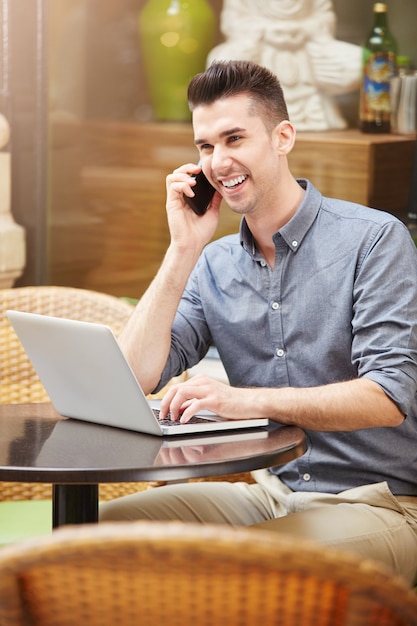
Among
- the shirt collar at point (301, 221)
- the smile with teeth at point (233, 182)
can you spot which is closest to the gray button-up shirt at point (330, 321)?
the shirt collar at point (301, 221)

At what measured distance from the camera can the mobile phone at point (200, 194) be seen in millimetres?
2418

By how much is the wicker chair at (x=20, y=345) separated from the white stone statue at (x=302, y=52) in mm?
859

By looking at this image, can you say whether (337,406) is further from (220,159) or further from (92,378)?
(220,159)

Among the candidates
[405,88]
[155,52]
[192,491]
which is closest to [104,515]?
[192,491]

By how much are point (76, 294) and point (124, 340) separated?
60cm

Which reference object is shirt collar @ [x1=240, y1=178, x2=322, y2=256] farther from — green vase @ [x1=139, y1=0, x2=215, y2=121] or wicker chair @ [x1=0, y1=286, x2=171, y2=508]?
green vase @ [x1=139, y1=0, x2=215, y2=121]

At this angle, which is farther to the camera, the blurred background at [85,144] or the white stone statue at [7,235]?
the white stone statue at [7,235]


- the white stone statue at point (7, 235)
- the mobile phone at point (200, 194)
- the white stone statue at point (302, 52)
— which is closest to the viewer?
the mobile phone at point (200, 194)

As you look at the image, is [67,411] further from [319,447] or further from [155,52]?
[155,52]

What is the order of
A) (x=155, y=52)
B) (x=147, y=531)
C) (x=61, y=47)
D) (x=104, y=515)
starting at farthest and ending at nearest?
1. (x=61, y=47)
2. (x=155, y=52)
3. (x=104, y=515)
4. (x=147, y=531)

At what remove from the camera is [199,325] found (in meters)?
2.43

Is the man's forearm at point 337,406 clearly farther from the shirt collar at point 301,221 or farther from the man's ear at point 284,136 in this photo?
the man's ear at point 284,136


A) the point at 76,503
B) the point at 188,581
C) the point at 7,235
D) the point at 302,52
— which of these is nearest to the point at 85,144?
the point at 7,235

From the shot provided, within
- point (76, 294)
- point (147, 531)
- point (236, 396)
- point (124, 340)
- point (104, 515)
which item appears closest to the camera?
point (147, 531)
